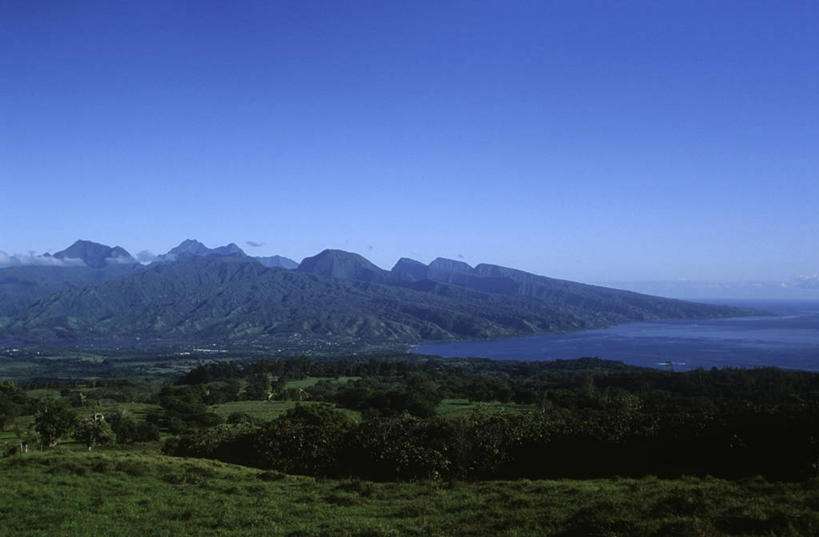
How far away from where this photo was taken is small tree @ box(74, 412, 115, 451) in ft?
156

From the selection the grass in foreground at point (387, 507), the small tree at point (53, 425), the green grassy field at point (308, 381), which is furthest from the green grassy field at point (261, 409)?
the grass in foreground at point (387, 507)

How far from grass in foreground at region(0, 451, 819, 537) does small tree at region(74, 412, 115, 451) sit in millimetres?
26505

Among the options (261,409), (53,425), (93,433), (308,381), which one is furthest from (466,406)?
(308,381)

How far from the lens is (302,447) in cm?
3036

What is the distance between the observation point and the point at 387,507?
55.3 ft

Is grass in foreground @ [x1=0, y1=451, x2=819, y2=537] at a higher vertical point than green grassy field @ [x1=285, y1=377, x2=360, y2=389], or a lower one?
higher

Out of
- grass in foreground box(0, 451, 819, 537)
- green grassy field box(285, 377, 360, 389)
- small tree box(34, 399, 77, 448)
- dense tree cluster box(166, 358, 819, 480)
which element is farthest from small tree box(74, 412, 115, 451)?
green grassy field box(285, 377, 360, 389)

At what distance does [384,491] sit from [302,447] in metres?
11.7

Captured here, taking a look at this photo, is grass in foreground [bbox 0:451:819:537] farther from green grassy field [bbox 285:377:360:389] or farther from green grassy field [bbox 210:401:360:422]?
green grassy field [bbox 285:377:360:389]

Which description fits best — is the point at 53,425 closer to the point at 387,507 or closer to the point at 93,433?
the point at 93,433

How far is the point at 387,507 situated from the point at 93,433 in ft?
128

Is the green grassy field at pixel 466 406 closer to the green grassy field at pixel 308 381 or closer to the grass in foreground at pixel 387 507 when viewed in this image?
the green grassy field at pixel 308 381

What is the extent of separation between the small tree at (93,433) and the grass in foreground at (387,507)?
1043 inches

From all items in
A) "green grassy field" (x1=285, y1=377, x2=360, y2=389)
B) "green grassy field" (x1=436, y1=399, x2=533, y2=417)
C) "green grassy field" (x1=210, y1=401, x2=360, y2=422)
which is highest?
"green grassy field" (x1=436, y1=399, x2=533, y2=417)
